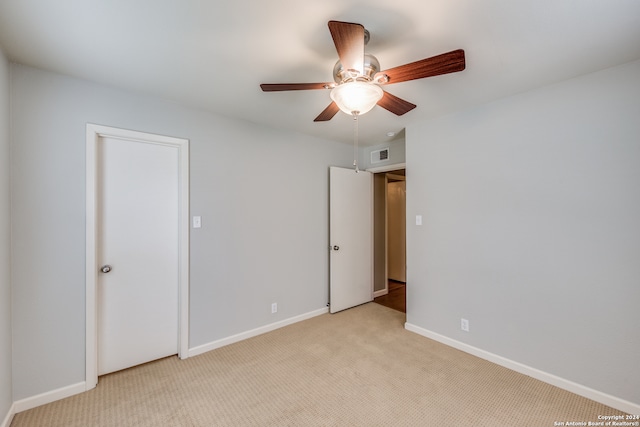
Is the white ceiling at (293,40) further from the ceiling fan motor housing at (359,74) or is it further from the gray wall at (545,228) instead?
the gray wall at (545,228)

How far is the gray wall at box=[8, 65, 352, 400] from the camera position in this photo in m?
1.96

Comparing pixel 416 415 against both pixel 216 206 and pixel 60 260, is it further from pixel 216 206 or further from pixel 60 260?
pixel 60 260

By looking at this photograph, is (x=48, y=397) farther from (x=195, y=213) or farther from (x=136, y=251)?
(x=195, y=213)

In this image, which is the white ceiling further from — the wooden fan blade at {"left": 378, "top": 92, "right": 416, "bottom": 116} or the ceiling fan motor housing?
the wooden fan blade at {"left": 378, "top": 92, "right": 416, "bottom": 116}

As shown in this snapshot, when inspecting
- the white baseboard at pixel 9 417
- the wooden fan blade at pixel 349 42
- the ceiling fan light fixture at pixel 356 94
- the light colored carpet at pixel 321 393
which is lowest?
the light colored carpet at pixel 321 393

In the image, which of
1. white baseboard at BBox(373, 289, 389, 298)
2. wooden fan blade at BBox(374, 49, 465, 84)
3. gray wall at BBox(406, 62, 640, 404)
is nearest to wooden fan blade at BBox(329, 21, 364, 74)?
wooden fan blade at BBox(374, 49, 465, 84)

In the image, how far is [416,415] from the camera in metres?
1.86

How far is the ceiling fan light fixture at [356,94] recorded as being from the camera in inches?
59.7

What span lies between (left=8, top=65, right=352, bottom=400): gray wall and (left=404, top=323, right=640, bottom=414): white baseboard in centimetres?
158

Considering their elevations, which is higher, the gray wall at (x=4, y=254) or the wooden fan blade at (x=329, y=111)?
the wooden fan blade at (x=329, y=111)

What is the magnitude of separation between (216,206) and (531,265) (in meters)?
2.91

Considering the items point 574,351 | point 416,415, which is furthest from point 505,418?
point 574,351

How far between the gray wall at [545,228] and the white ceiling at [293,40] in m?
0.31

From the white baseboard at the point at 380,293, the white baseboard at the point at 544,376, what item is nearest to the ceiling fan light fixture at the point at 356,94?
the white baseboard at the point at 544,376
